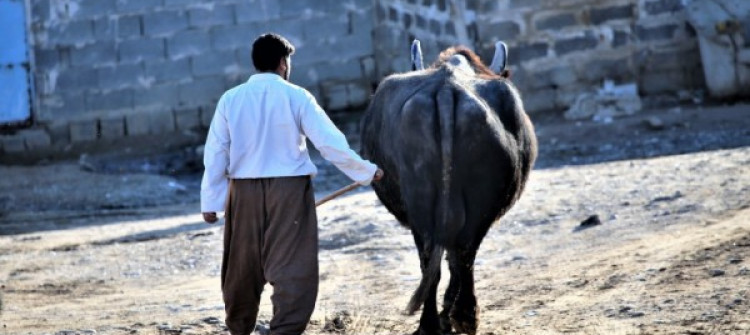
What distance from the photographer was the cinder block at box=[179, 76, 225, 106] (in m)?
16.4

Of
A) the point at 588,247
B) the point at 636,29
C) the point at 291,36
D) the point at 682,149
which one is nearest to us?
the point at 588,247

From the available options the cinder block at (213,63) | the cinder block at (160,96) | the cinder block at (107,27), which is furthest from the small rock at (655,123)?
the cinder block at (107,27)

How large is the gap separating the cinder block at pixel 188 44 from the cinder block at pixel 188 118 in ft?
1.98

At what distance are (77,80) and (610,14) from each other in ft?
19.6

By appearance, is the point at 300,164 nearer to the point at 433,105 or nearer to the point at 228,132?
the point at 228,132

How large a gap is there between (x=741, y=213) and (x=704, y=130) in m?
4.33

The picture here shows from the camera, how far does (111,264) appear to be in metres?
10.7

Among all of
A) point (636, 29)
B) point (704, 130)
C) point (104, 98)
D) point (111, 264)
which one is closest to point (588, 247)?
point (111, 264)

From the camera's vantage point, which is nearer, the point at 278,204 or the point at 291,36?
the point at 278,204

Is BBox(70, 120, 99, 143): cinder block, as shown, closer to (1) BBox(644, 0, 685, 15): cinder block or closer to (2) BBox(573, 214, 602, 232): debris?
(1) BBox(644, 0, 685, 15): cinder block

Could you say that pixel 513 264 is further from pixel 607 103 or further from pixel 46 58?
pixel 46 58

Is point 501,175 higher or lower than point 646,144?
higher

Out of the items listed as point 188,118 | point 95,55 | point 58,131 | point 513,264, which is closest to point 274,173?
point 513,264

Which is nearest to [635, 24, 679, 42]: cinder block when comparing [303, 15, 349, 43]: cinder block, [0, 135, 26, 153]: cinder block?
[303, 15, 349, 43]: cinder block
